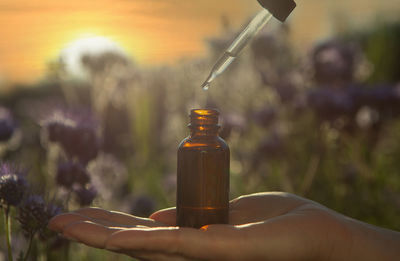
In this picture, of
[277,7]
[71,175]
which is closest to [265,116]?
[71,175]

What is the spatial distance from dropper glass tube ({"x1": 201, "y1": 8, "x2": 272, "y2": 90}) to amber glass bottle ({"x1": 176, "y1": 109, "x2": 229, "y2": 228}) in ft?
0.60

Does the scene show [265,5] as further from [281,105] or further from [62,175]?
[281,105]

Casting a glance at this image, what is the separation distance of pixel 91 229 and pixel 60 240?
25.7 inches

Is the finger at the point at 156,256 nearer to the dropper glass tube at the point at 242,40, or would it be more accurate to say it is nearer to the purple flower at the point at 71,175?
the dropper glass tube at the point at 242,40

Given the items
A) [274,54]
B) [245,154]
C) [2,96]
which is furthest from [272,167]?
[2,96]

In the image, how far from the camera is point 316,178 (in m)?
4.30

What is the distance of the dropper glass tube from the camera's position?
1.77m

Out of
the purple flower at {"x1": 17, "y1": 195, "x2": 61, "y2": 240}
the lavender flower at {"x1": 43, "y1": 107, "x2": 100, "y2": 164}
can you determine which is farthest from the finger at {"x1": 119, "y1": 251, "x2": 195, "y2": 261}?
the lavender flower at {"x1": 43, "y1": 107, "x2": 100, "y2": 164}

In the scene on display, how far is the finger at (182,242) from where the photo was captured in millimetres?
1412

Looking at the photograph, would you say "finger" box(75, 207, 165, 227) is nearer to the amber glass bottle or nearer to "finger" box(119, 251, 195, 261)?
the amber glass bottle

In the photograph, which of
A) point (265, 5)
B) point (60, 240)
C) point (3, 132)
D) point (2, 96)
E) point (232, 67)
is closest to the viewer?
point (265, 5)

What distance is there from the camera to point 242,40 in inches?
69.7

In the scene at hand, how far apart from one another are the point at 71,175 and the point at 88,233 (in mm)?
739

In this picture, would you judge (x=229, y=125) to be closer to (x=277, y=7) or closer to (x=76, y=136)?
(x=76, y=136)
